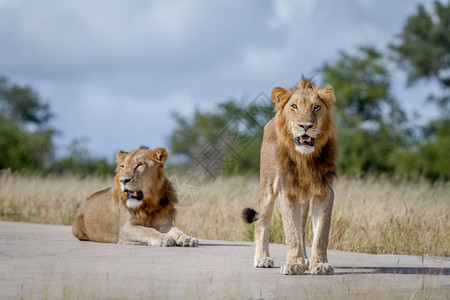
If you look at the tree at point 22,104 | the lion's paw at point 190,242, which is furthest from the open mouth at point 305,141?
the tree at point 22,104

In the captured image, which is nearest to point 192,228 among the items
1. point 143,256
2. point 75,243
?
point 75,243

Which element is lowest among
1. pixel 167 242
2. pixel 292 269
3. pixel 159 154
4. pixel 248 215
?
pixel 292 269

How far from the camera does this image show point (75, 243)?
783 cm

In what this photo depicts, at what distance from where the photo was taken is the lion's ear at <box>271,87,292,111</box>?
5.52 metres

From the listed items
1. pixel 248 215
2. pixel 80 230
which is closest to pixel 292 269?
pixel 248 215

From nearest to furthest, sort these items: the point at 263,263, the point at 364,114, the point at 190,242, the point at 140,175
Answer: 1. the point at 263,263
2. the point at 190,242
3. the point at 140,175
4. the point at 364,114

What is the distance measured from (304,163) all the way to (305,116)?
37 centimetres

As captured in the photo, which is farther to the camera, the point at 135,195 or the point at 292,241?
the point at 135,195

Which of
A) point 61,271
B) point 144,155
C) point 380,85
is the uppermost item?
point 380,85

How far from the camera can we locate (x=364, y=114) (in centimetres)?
3059

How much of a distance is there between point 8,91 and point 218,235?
39.2 m

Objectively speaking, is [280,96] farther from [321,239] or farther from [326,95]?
[321,239]

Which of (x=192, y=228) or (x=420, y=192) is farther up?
(x=420, y=192)

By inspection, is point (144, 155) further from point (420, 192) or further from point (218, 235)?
point (420, 192)
